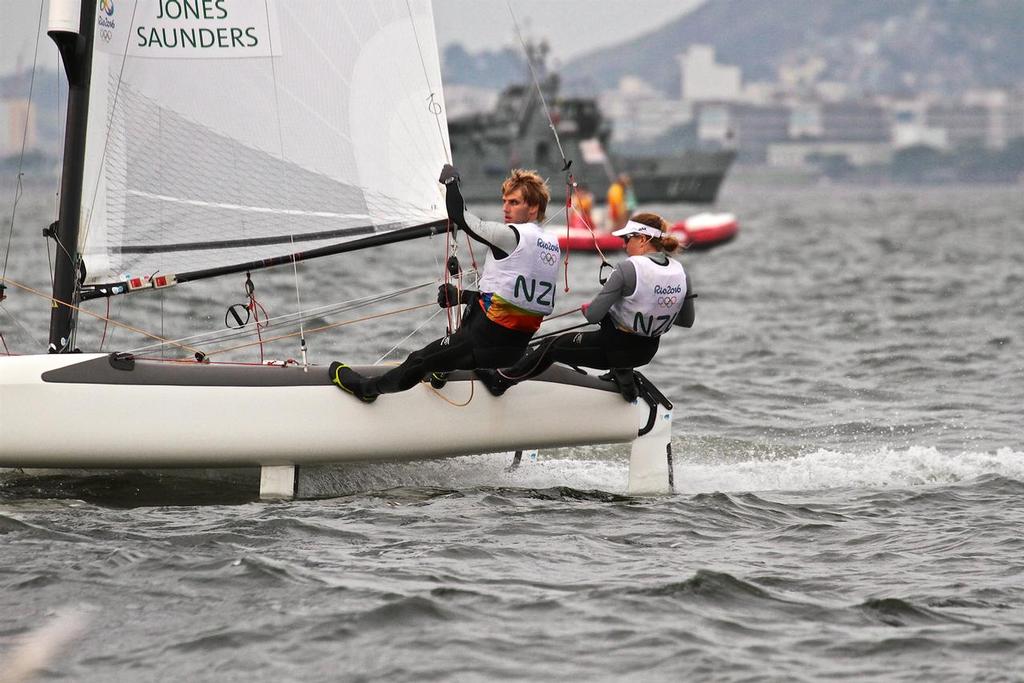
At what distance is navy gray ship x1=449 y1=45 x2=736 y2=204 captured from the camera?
57.2 metres

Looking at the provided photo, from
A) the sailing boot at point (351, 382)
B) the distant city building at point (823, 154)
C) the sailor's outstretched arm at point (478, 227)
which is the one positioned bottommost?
the sailing boot at point (351, 382)

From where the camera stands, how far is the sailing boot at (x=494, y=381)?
6535 millimetres

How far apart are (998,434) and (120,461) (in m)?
5.11

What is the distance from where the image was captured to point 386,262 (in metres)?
26.9

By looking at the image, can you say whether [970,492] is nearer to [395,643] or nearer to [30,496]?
[395,643]

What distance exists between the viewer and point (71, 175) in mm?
6426

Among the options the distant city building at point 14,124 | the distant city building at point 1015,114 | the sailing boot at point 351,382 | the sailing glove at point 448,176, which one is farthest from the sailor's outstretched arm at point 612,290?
the distant city building at point 1015,114

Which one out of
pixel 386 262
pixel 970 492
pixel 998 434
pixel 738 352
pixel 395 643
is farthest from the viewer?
pixel 386 262

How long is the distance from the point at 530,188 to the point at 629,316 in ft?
2.66

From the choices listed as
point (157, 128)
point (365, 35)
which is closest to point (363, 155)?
point (365, 35)

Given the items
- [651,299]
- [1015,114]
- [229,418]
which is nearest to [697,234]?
[651,299]

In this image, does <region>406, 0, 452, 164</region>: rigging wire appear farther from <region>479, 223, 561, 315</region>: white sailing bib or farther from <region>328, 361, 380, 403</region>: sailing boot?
<region>328, 361, 380, 403</region>: sailing boot

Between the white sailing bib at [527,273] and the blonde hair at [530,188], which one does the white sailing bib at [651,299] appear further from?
the blonde hair at [530,188]

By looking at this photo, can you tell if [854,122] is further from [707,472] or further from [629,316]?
[629,316]
